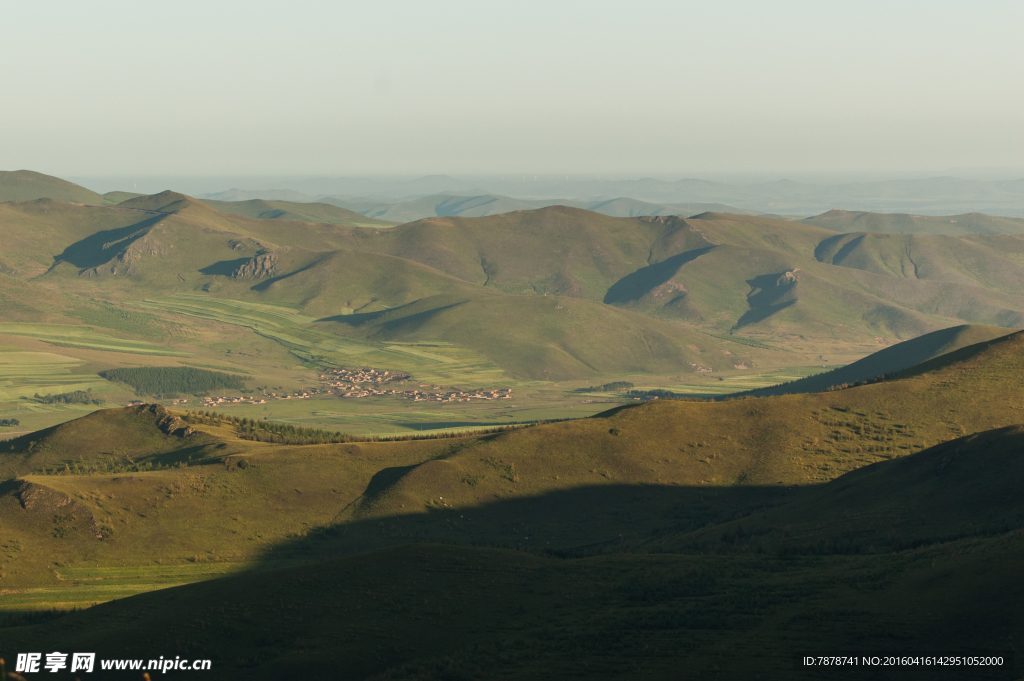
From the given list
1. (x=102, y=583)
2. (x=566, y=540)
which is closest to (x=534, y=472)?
(x=566, y=540)

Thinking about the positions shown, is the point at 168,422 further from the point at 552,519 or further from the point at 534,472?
the point at 552,519

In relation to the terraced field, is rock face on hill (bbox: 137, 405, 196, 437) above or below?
above

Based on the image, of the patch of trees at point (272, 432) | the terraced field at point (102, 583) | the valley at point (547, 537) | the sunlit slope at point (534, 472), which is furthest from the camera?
the patch of trees at point (272, 432)

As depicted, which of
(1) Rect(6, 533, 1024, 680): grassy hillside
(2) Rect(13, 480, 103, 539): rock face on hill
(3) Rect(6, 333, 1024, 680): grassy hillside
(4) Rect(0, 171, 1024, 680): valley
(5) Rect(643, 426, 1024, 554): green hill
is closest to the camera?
(1) Rect(6, 533, 1024, 680): grassy hillside

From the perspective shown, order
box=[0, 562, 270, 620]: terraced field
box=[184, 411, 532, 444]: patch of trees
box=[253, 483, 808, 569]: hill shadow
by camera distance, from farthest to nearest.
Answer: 1. box=[184, 411, 532, 444]: patch of trees
2. box=[253, 483, 808, 569]: hill shadow
3. box=[0, 562, 270, 620]: terraced field

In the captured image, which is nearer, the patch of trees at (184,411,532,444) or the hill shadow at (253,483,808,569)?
the hill shadow at (253,483,808,569)

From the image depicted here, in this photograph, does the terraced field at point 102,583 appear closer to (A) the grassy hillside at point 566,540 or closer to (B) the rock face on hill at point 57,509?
(A) the grassy hillside at point 566,540

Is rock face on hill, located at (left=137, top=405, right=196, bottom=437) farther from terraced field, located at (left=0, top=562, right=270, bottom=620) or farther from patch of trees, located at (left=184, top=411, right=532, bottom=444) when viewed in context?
terraced field, located at (left=0, top=562, right=270, bottom=620)

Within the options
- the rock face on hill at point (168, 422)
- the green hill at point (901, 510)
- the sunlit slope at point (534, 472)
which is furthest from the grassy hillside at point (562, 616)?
the rock face on hill at point (168, 422)

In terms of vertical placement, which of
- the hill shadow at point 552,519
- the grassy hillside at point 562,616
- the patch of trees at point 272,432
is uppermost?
the grassy hillside at point 562,616

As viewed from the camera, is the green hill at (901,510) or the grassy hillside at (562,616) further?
the green hill at (901,510)

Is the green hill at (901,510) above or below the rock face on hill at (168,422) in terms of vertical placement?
above

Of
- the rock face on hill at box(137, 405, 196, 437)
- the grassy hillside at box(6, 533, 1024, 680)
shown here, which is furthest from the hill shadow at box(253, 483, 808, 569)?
the rock face on hill at box(137, 405, 196, 437)
